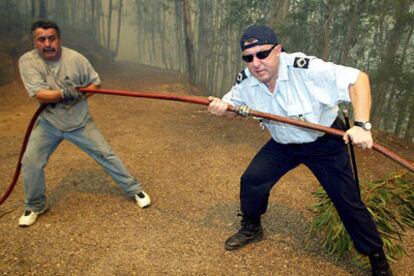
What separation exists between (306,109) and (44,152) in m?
3.09

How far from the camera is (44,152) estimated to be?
411 cm

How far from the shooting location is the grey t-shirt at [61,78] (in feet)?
12.8

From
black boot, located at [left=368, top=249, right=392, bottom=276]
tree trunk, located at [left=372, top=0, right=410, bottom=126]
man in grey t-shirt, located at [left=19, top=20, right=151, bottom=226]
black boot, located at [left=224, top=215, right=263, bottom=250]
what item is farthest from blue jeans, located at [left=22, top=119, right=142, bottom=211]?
tree trunk, located at [left=372, top=0, right=410, bottom=126]

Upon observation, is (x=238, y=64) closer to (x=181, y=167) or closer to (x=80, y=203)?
(x=181, y=167)

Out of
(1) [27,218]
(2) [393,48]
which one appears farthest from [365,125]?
(2) [393,48]

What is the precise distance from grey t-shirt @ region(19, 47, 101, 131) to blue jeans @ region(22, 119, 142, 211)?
0.41 feet

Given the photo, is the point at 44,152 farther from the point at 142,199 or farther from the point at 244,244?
the point at 244,244

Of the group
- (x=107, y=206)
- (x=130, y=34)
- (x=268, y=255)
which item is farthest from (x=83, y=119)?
(x=130, y=34)

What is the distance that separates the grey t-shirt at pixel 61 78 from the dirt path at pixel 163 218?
132 centimetres

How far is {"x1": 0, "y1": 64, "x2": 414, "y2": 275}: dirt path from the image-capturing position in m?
3.62

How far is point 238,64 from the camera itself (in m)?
26.1

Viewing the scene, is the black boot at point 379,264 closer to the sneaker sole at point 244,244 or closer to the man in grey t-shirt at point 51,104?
the sneaker sole at point 244,244

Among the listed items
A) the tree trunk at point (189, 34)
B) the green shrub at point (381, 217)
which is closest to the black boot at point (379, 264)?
the green shrub at point (381, 217)

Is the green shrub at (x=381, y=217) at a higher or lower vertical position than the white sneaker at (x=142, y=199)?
higher
